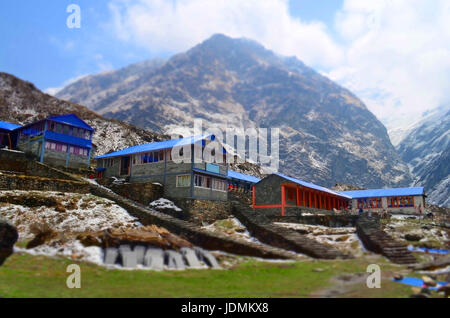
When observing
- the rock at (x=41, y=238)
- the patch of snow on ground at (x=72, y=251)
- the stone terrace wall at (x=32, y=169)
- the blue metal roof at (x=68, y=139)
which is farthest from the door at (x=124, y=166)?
the patch of snow on ground at (x=72, y=251)

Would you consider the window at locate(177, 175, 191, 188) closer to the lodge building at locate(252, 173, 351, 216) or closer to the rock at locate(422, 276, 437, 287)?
the lodge building at locate(252, 173, 351, 216)

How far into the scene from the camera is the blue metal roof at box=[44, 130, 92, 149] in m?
39.7

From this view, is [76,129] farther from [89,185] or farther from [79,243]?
[79,243]

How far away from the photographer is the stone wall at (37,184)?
83.9 ft

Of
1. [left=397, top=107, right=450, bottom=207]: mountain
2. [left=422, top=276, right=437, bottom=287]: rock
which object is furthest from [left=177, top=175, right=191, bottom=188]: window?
[left=397, top=107, right=450, bottom=207]: mountain

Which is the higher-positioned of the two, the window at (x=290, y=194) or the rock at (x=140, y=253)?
the window at (x=290, y=194)

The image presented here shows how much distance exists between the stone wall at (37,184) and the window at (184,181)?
863 cm

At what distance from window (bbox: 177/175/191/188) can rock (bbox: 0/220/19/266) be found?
16175 millimetres

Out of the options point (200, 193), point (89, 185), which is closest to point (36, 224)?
point (89, 185)

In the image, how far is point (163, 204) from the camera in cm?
3155

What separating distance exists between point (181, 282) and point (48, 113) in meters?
81.7

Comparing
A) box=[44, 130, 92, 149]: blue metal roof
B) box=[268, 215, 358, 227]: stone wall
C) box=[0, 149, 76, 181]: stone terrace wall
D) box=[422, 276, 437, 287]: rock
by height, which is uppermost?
box=[44, 130, 92, 149]: blue metal roof

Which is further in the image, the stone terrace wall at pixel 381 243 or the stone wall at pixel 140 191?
the stone wall at pixel 140 191

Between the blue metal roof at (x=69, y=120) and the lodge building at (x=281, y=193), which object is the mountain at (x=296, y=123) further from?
the lodge building at (x=281, y=193)
